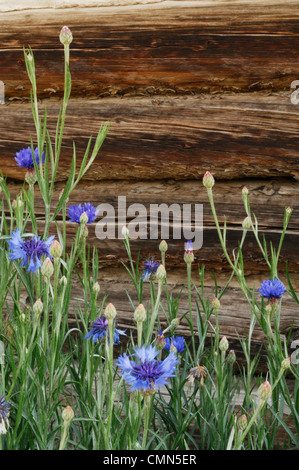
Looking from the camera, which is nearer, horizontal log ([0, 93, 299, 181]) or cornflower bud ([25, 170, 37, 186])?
cornflower bud ([25, 170, 37, 186])

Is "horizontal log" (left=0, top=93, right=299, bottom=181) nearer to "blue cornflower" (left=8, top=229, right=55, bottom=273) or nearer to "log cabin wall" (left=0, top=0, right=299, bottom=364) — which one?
"log cabin wall" (left=0, top=0, right=299, bottom=364)

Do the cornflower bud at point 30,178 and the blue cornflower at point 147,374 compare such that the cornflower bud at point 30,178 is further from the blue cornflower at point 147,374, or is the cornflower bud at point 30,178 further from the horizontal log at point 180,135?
the horizontal log at point 180,135

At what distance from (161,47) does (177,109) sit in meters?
0.24

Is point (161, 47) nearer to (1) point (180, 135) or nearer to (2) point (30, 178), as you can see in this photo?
(1) point (180, 135)

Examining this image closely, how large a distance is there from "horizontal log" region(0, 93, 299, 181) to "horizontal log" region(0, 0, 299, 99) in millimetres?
65

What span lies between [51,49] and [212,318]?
1239 mm

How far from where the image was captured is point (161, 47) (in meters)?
2.16

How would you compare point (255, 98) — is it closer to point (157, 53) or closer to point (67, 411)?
point (157, 53)

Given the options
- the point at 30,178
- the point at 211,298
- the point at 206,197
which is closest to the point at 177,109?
the point at 206,197

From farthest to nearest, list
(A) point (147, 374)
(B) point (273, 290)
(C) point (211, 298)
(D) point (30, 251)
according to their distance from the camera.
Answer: (C) point (211, 298) < (B) point (273, 290) < (D) point (30, 251) < (A) point (147, 374)

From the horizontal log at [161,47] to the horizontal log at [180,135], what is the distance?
0.07 metres

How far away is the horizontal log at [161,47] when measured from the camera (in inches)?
81.5

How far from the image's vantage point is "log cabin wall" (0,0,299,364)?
2092 millimetres

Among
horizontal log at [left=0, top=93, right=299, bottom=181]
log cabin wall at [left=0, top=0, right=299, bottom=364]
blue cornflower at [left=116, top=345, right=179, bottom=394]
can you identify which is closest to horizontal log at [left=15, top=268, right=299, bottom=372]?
log cabin wall at [left=0, top=0, right=299, bottom=364]
